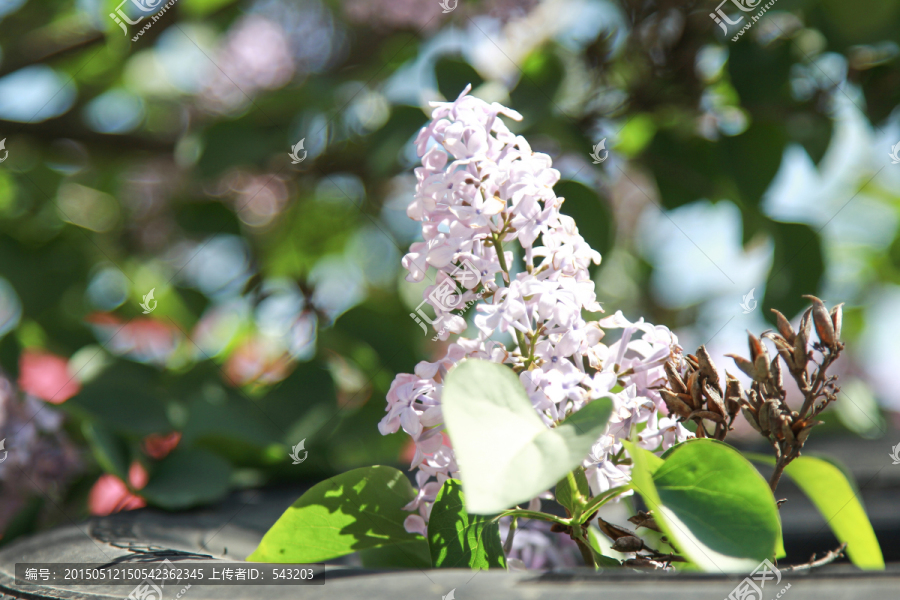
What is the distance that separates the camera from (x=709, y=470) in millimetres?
197

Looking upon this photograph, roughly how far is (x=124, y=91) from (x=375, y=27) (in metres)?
0.41

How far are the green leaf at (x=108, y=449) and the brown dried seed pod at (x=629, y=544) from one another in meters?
0.41

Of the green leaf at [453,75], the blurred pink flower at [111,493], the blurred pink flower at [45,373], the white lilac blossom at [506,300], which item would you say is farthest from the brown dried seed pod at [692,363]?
the blurred pink flower at [45,373]

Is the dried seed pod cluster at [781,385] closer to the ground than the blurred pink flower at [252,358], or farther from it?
farther from it

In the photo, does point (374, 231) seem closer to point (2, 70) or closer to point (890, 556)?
point (2, 70)

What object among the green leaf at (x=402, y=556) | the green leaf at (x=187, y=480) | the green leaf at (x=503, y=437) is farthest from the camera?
the green leaf at (x=187, y=480)

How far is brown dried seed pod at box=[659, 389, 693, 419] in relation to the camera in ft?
0.78

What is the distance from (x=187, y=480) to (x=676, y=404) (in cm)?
41

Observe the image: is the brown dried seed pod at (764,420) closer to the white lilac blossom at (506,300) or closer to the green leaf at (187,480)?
the white lilac blossom at (506,300)

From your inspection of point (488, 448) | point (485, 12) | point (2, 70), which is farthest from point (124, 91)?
point (488, 448)

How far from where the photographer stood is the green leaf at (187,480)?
46cm

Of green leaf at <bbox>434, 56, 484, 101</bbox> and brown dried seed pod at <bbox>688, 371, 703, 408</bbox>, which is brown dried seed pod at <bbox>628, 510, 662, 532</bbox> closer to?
brown dried seed pod at <bbox>688, 371, 703, 408</bbox>

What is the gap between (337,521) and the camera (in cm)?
25

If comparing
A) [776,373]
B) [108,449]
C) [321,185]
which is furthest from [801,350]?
[321,185]
